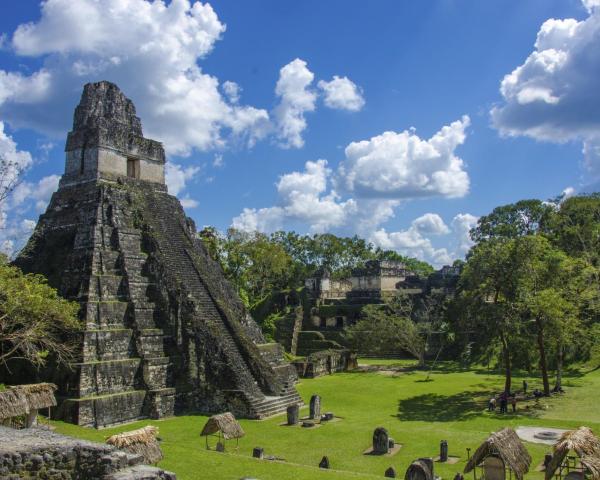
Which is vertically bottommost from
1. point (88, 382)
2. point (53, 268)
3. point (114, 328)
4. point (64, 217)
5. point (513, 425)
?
point (513, 425)

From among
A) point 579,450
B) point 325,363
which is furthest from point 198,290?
point 579,450

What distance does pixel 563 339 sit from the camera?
66.3ft

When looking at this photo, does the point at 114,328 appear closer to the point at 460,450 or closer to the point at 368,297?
the point at 460,450

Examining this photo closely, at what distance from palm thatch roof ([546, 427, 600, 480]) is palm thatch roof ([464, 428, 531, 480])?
55cm

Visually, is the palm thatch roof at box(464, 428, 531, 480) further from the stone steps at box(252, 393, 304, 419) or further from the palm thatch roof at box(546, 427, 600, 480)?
the stone steps at box(252, 393, 304, 419)

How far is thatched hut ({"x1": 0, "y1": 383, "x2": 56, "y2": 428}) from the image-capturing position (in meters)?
13.0

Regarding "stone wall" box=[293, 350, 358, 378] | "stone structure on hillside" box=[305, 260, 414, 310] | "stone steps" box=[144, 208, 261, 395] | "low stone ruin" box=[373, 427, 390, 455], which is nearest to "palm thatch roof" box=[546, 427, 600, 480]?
"low stone ruin" box=[373, 427, 390, 455]

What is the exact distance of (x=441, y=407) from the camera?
66.6ft

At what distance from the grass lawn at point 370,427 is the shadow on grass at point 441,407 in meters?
0.03

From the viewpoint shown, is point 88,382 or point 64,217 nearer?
point 88,382

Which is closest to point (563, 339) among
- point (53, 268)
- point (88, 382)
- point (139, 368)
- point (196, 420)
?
point (196, 420)

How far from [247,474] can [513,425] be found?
32.5 feet

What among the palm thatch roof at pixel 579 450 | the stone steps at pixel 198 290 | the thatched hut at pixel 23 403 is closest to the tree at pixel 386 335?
the stone steps at pixel 198 290

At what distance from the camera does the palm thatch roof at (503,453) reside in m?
10.1
